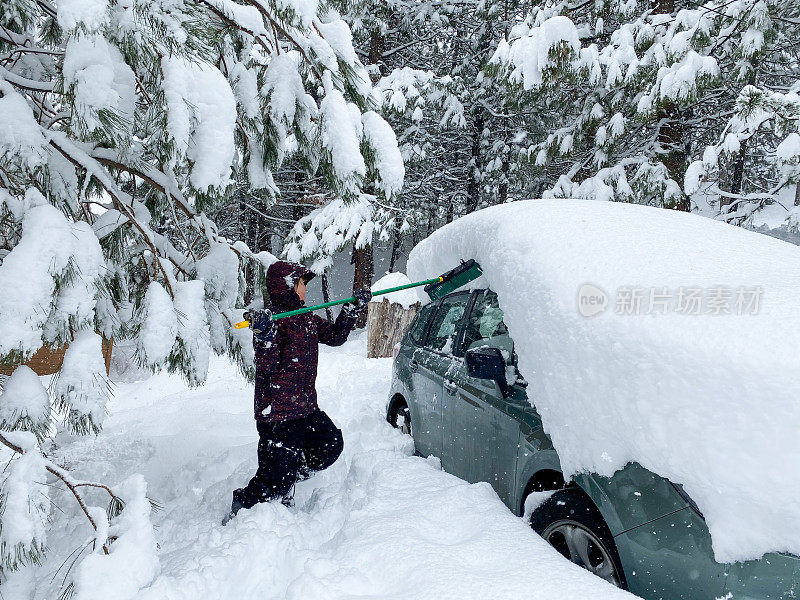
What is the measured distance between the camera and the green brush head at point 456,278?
3.49 meters

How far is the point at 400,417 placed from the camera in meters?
4.99

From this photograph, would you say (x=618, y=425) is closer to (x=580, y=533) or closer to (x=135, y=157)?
(x=580, y=533)

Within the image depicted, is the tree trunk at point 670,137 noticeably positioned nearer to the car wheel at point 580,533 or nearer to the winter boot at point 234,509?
the car wheel at point 580,533

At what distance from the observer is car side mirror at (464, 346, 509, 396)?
2.83 meters

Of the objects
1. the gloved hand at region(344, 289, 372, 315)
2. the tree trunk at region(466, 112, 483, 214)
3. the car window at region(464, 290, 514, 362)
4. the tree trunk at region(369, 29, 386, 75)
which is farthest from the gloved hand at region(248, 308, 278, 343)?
the tree trunk at region(466, 112, 483, 214)

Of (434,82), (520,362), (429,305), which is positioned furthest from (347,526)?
(434,82)

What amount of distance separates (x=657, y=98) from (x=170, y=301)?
22.7ft

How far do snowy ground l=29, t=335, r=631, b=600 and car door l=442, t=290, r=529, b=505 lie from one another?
0.16 metres

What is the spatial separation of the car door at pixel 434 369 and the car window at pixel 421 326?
10 centimetres

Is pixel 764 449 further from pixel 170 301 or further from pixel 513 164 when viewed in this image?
pixel 513 164

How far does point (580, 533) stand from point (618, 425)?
0.63 m

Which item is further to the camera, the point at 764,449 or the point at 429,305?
the point at 429,305

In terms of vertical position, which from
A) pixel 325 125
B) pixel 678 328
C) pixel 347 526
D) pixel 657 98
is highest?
pixel 657 98

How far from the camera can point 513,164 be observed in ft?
47.8
